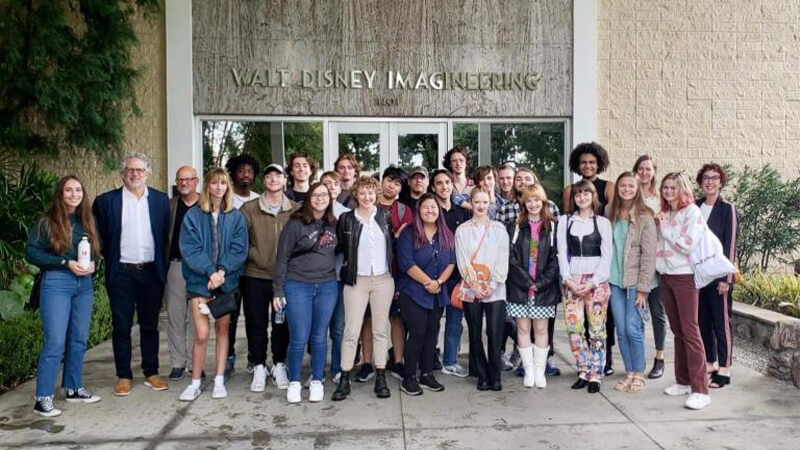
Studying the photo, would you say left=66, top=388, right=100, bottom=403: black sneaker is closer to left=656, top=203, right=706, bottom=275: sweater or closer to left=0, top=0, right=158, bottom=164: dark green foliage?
left=656, top=203, right=706, bottom=275: sweater

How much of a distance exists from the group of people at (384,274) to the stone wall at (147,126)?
520cm

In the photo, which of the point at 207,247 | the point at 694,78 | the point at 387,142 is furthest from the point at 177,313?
the point at 694,78

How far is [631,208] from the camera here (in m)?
4.98

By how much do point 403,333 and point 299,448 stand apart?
5.60ft

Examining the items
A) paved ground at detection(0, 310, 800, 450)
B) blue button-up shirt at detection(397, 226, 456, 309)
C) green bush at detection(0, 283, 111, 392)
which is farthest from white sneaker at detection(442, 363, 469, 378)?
green bush at detection(0, 283, 111, 392)

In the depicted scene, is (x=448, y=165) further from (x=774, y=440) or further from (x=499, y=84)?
(x=499, y=84)

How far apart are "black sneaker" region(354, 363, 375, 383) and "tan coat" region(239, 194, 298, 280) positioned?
1151mm

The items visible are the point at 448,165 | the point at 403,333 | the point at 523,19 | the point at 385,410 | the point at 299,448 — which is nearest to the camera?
the point at 299,448

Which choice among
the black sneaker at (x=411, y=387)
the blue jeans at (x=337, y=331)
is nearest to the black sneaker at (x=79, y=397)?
the blue jeans at (x=337, y=331)

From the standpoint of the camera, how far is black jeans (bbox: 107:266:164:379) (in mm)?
4910

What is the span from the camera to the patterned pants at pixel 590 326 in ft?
16.1

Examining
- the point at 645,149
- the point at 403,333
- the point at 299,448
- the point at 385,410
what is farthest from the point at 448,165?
the point at 645,149

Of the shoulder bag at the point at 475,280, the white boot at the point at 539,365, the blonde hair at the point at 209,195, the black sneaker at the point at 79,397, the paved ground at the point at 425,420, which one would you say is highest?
the blonde hair at the point at 209,195

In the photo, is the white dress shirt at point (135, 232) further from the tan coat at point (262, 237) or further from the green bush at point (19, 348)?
the green bush at point (19, 348)
